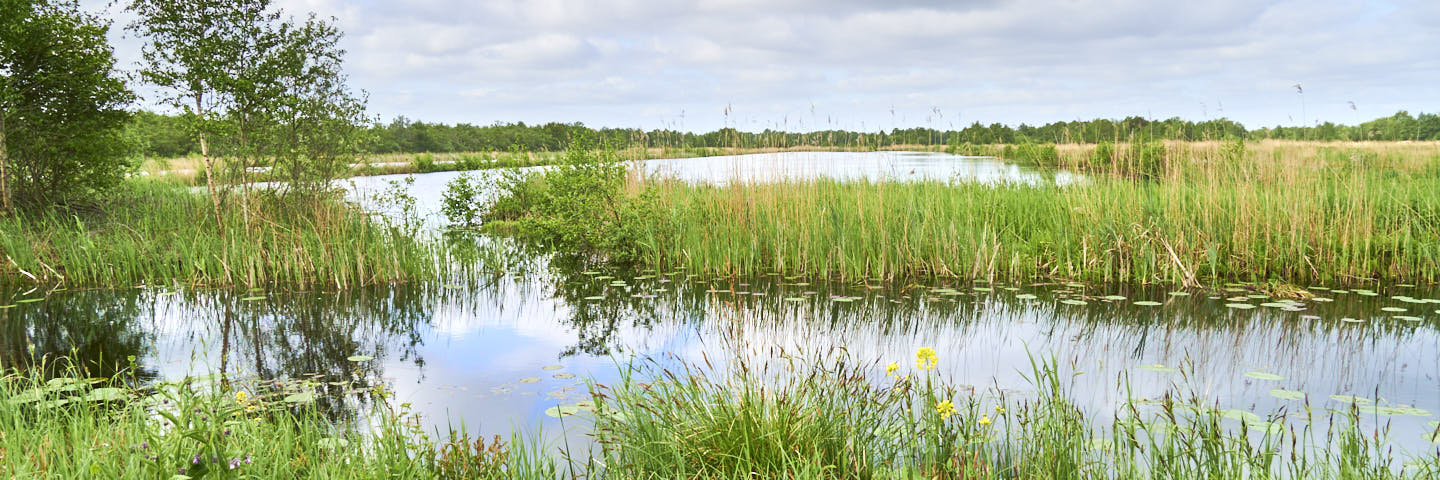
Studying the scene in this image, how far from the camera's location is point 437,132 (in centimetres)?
4872

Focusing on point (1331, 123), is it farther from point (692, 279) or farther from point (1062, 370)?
point (692, 279)

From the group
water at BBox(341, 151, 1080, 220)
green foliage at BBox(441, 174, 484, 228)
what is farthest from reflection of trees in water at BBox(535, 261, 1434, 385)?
green foliage at BBox(441, 174, 484, 228)

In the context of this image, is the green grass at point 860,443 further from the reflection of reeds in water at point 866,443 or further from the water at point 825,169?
the water at point 825,169

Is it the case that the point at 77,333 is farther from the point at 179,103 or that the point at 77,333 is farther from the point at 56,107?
the point at 56,107

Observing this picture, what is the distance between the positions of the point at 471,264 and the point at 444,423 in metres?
5.09

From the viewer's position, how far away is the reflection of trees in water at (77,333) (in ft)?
17.5

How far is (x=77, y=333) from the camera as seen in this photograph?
6172 millimetres

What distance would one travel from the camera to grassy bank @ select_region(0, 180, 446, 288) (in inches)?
318

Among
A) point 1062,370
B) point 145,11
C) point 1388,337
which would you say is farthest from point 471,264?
point 1388,337

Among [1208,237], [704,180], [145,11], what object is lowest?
[1208,237]

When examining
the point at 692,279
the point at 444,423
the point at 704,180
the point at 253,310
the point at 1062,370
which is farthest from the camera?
the point at 704,180

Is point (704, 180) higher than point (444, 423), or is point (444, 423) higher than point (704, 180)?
point (704, 180)

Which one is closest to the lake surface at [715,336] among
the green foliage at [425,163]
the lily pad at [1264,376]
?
the lily pad at [1264,376]

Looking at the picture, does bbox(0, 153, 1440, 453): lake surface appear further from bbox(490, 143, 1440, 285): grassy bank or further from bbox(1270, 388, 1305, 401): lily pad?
bbox(490, 143, 1440, 285): grassy bank
